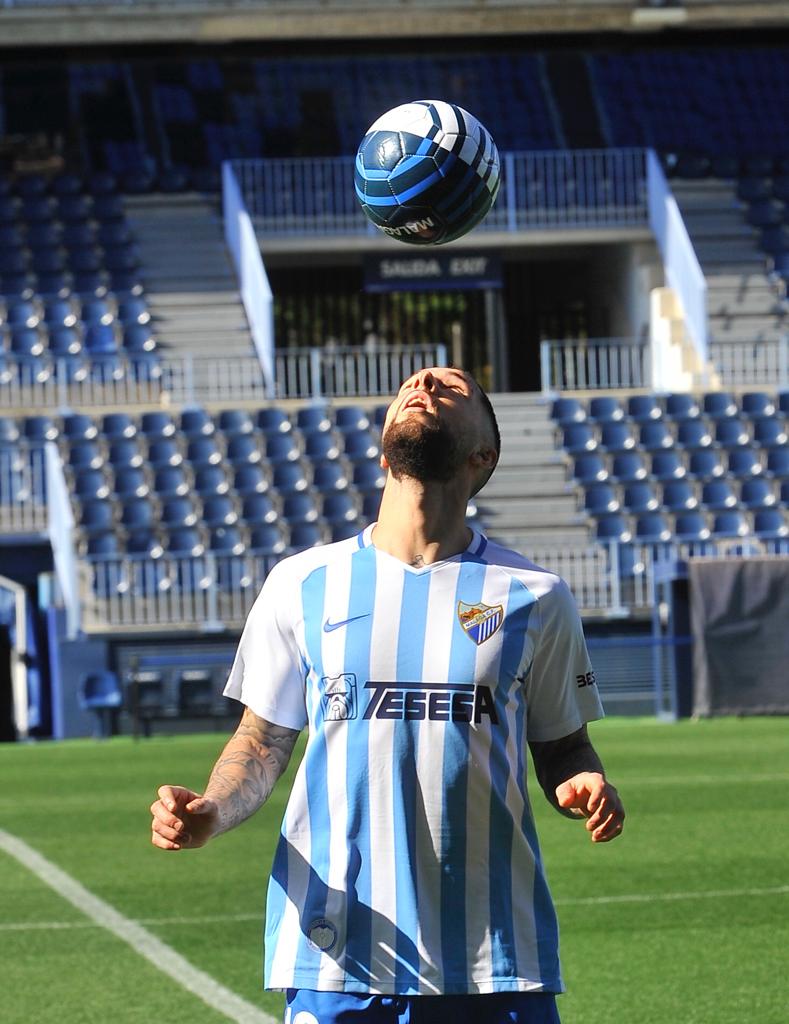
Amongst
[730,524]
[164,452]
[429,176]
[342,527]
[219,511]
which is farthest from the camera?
[164,452]

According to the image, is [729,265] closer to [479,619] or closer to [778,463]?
[778,463]

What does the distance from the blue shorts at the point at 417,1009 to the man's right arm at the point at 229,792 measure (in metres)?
0.30

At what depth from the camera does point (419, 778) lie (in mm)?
3008

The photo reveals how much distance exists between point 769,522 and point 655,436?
2.11 m

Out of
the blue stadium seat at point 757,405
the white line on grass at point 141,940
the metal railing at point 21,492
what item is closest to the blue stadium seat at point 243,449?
the metal railing at point 21,492

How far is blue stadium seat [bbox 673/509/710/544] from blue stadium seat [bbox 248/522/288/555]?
187 inches

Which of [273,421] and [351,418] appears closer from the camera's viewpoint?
[273,421]

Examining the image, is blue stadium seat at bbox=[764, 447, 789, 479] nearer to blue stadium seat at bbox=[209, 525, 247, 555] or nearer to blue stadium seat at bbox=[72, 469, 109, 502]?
blue stadium seat at bbox=[209, 525, 247, 555]

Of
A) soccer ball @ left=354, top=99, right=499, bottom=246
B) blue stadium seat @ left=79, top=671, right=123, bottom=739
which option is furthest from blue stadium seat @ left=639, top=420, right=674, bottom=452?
soccer ball @ left=354, top=99, right=499, bottom=246

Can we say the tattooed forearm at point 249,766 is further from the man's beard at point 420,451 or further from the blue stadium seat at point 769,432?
the blue stadium seat at point 769,432

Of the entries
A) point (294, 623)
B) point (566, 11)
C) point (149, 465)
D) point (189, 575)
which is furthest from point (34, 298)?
point (294, 623)

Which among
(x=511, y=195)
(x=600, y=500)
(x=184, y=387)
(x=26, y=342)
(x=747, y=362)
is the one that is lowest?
(x=600, y=500)

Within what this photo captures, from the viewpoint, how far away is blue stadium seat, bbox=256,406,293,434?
24.4 metres

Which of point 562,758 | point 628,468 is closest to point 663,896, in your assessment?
point 562,758
